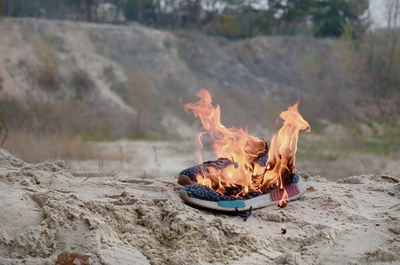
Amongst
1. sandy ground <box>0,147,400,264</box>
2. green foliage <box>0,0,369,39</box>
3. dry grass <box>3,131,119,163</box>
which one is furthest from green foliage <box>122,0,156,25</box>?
sandy ground <box>0,147,400,264</box>

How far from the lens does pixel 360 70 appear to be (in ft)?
84.6

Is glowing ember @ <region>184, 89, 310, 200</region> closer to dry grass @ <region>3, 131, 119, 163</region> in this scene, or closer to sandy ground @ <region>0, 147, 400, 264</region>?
sandy ground @ <region>0, 147, 400, 264</region>

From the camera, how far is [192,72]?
1005 inches

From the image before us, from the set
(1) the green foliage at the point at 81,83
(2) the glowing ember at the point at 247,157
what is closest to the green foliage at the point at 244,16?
(1) the green foliage at the point at 81,83

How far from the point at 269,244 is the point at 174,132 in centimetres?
1493

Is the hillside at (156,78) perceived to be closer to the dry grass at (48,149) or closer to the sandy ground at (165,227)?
the dry grass at (48,149)

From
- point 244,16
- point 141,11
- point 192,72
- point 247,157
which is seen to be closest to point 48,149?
point 247,157

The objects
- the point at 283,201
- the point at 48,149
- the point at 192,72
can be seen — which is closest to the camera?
the point at 283,201

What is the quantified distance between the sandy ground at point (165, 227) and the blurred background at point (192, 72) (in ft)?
21.1

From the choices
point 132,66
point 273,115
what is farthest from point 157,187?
point 132,66

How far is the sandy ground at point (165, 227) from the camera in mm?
3543

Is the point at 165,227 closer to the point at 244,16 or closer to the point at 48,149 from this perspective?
the point at 48,149

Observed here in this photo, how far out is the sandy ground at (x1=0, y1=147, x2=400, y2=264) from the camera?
3.54m

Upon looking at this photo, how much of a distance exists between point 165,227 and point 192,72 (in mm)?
21891
